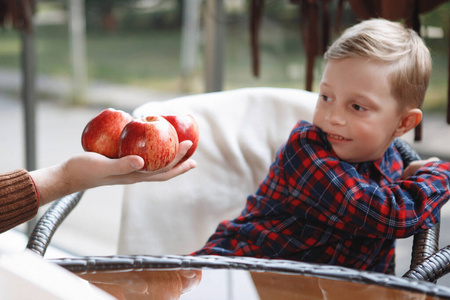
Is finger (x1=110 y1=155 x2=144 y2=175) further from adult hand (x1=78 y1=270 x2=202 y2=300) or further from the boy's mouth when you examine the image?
the boy's mouth

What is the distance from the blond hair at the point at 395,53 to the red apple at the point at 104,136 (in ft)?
1.58

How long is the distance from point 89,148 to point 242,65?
1.19m

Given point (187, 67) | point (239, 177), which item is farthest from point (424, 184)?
point (187, 67)

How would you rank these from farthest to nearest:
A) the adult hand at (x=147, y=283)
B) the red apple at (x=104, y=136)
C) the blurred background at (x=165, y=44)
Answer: the blurred background at (x=165, y=44) < the red apple at (x=104, y=136) < the adult hand at (x=147, y=283)

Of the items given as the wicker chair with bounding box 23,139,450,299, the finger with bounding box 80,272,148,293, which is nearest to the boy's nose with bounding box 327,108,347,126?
the wicker chair with bounding box 23,139,450,299

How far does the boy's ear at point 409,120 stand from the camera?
1264 mm

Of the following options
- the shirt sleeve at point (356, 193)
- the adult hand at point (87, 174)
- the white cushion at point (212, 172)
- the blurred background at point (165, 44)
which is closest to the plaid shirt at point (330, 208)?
the shirt sleeve at point (356, 193)

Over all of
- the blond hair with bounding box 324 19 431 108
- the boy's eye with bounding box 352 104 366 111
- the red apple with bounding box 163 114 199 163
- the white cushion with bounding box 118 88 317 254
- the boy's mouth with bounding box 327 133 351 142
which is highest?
the blond hair with bounding box 324 19 431 108

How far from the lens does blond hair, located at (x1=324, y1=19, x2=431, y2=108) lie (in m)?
1.22

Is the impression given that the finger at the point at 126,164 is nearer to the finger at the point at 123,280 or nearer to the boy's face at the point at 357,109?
the finger at the point at 123,280

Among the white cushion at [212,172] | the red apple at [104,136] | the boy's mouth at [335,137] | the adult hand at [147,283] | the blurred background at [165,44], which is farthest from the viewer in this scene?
the blurred background at [165,44]

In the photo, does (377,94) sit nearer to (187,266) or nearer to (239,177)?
(239,177)

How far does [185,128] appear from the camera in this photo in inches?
48.0

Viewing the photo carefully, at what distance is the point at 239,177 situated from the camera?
5.01 ft
